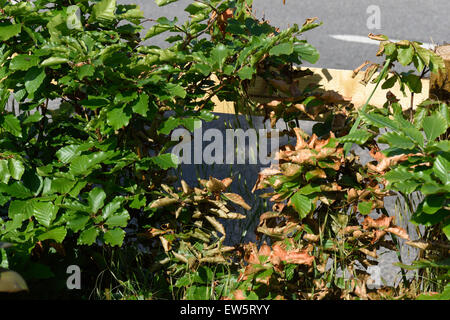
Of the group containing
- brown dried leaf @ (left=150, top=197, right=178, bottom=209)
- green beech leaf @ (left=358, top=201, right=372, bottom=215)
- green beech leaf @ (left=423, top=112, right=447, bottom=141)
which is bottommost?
green beech leaf @ (left=358, top=201, right=372, bottom=215)

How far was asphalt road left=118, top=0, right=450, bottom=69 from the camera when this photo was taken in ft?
18.7

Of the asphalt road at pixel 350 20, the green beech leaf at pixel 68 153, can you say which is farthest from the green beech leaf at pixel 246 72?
the asphalt road at pixel 350 20

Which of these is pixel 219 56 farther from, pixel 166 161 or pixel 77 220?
pixel 77 220

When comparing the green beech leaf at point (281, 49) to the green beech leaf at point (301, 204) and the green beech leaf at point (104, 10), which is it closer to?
the green beech leaf at point (301, 204)

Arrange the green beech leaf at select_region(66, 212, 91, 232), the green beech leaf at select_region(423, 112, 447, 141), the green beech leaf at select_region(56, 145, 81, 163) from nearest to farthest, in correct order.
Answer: the green beech leaf at select_region(423, 112, 447, 141), the green beech leaf at select_region(66, 212, 91, 232), the green beech leaf at select_region(56, 145, 81, 163)

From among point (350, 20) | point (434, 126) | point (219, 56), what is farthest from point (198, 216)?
point (350, 20)

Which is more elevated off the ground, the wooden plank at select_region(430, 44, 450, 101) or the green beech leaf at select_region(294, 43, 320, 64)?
the green beech leaf at select_region(294, 43, 320, 64)

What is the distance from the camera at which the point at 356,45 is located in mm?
6008

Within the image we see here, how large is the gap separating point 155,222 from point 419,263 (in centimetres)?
114

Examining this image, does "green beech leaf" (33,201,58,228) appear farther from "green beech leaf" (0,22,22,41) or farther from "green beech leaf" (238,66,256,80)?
"green beech leaf" (238,66,256,80)

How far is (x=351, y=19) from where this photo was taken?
6430 mm

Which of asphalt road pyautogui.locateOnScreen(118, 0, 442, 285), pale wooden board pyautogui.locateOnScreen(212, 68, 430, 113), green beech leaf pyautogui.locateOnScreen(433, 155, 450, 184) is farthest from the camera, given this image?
asphalt road pyautogui.locateOnScreen(118, 0, 442, 285)

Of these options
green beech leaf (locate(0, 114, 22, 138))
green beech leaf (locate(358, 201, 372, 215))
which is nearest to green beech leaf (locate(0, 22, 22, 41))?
green beech leaf (locate(0, 114, 22, 138))

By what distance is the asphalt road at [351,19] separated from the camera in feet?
18.7
